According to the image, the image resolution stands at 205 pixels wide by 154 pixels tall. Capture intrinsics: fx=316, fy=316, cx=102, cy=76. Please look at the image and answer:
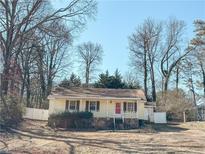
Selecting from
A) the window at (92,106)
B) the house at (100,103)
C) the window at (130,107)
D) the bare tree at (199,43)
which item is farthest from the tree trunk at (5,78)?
the bare tree at (199,43)

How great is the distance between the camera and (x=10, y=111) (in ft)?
85.5

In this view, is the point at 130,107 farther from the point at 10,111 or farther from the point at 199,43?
the point at 199,43

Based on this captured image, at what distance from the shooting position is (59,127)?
1117 inches

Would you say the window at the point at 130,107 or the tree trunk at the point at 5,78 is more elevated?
the tree trunk at the point at 5,78

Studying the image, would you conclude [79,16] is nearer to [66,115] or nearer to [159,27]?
[66,115]

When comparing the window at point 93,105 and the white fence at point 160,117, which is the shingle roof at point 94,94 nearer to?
the window at point 93,105

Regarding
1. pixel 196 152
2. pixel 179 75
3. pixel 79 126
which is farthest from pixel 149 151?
pixel 179 75

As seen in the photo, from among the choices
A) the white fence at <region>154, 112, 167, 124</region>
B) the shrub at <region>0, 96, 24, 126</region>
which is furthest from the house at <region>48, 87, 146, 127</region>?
the shrub at <region>0, 96, 24, 126</region>

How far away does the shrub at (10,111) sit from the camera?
25.3 meters

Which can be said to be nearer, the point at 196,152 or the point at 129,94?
the point at 196,152

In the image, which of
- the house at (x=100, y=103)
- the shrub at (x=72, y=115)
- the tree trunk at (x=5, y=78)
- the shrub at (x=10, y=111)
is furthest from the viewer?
the house at (x=100, y=103)

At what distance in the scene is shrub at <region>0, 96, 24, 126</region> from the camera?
82.9ft

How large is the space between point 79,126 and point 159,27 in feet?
76.6

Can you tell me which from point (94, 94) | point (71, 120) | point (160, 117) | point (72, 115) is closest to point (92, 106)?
point (94, 94)
